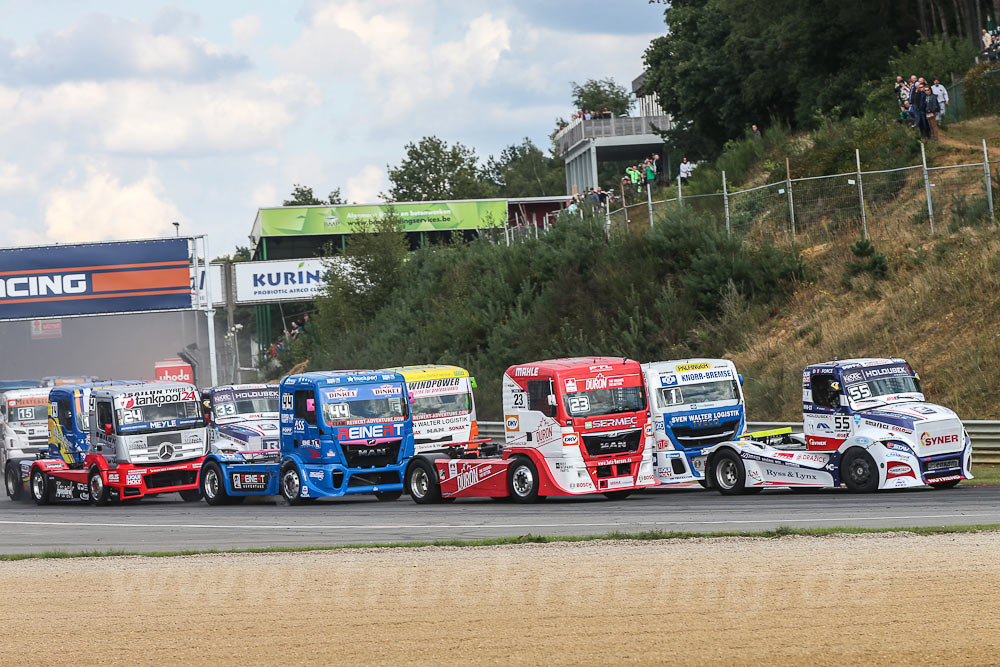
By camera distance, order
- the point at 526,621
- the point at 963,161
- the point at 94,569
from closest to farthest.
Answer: the point at 526,621 < the point at 94,569 < the point at 963,161

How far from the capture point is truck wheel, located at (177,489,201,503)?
92.4 feet

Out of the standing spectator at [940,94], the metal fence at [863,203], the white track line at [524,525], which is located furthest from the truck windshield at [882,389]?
the standing spectator at [940,94]

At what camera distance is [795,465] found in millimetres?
20875

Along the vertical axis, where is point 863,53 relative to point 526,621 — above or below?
above

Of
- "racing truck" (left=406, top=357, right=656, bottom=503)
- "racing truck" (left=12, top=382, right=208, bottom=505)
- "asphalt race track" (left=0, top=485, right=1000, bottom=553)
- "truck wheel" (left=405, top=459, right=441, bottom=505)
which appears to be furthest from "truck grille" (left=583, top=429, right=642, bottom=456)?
"racing truck" (left=12, top=382, right=208, bottom=505)

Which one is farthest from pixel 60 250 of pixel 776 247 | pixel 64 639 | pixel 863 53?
pixel 64 639

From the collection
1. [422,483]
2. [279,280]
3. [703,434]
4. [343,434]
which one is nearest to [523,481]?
[422,483]

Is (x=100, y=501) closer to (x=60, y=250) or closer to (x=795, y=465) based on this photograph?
(x=795, y=465)

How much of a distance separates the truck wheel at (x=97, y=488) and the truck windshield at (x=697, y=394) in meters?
12.9

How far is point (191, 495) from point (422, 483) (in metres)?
7.72

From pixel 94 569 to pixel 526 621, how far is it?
22.8 ft

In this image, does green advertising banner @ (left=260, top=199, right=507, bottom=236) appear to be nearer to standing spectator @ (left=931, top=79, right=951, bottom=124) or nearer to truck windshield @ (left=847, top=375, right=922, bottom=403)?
standing spectator @ (left=931, top=79, right=951, bottom=124)

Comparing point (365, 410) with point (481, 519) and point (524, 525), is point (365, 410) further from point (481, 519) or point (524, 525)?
point (524, 525)

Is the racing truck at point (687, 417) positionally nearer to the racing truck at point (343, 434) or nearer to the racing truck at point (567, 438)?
the racing truck at point (567, 438)
